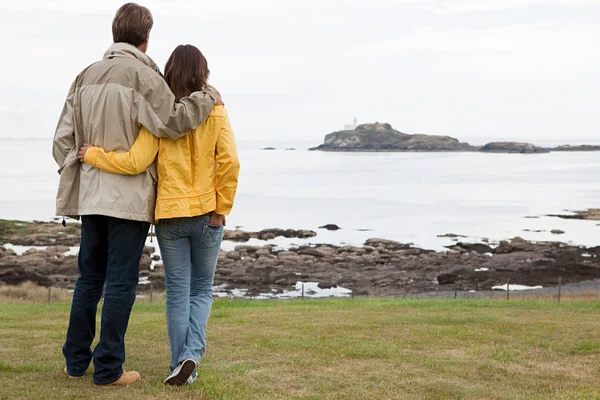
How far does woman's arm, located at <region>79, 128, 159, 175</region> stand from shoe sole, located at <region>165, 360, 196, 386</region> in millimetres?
1447

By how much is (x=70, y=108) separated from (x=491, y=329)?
5.62 metres

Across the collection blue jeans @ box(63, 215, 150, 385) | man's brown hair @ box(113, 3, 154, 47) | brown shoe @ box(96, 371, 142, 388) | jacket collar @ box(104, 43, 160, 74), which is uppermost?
man's brown hair @ box(113, 3, 154, 47)

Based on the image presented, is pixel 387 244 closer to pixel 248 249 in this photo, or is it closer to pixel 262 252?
pixel 262 252

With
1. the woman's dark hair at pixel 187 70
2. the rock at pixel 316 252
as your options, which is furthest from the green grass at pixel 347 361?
the rock at pixel 316 252

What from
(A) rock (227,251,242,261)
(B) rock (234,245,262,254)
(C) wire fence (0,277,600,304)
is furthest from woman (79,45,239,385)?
(B) rock (234,245,262,254)

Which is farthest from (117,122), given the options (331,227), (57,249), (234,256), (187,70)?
(331,227)

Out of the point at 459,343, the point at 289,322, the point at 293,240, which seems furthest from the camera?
the point at 293,240

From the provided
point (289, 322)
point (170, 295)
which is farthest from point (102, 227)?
point (289, 322)

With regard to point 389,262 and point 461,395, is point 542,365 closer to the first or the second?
point 461,395

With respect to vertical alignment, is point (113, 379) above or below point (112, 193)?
below

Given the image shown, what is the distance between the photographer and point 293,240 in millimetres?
51250

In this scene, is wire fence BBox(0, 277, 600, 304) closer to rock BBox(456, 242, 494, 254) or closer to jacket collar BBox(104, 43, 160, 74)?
rock BBox(456, 242, 494, 254)

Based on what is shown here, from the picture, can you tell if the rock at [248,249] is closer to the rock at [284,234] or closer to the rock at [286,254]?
the rock at [286,254]

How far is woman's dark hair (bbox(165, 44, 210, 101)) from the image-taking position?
5.15 m
